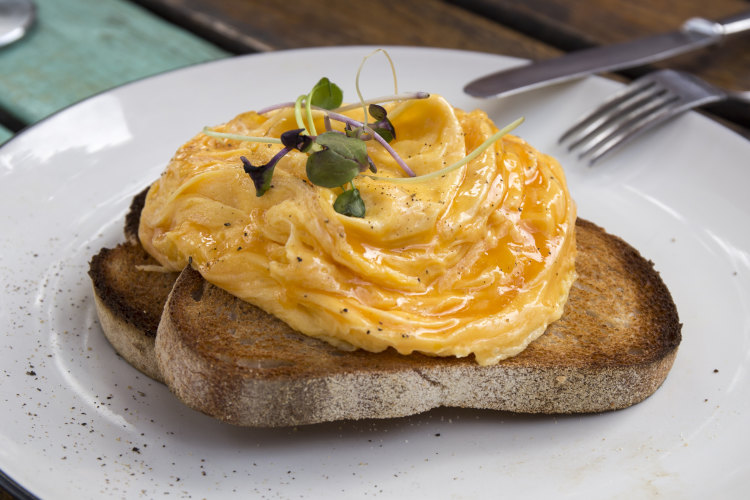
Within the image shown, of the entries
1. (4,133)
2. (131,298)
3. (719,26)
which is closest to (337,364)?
(131,298)

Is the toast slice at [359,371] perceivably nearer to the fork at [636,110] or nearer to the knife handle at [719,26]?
the fork at [636,110]

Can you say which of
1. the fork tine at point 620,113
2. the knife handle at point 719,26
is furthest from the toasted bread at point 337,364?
the knife handle at point 719,26

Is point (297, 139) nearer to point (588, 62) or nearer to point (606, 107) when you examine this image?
point (606, 107)

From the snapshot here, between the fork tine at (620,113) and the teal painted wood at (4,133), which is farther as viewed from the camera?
the teal painted wood at (4,133)

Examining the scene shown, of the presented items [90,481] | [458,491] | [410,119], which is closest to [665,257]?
[410,119]

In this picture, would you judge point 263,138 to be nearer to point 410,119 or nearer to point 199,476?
point 410,119
